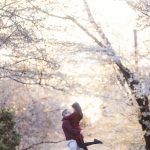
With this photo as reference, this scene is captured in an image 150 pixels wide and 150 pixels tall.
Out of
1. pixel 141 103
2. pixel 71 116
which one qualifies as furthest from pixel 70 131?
pixel 141 103

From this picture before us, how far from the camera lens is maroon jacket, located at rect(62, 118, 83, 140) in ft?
32.2

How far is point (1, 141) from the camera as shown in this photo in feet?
39.8

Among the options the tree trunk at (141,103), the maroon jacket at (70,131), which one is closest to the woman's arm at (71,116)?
the maroon jacket at (70,131)

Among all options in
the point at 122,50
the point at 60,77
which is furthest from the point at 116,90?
the point at 60,77

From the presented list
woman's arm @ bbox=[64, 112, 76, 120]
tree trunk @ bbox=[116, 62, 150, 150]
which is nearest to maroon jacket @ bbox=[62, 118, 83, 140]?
woman's arm @ bbox=[64, 112, 76, 120]

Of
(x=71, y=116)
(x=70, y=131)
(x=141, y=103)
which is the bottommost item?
(x=70, y=131)

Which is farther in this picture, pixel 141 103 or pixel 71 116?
pixel 141 103

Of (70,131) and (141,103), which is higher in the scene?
(141,103)

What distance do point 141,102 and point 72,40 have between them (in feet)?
9.06

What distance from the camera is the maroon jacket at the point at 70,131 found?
981cm

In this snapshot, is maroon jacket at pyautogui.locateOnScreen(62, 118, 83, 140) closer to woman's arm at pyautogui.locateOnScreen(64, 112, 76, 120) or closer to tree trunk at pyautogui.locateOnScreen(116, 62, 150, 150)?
woman's arm at pyautogui.locateOnScreen(64, 112, 76, 120)

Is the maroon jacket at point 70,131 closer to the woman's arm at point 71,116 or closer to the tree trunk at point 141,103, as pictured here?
the woman's arm at point 71,116

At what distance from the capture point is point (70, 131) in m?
9.82

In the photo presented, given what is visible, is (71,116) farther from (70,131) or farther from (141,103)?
(141,103)
